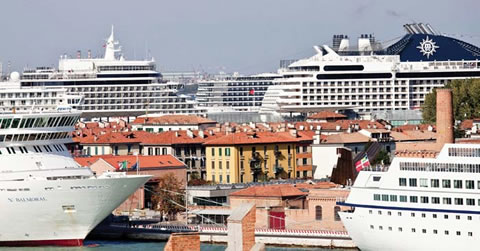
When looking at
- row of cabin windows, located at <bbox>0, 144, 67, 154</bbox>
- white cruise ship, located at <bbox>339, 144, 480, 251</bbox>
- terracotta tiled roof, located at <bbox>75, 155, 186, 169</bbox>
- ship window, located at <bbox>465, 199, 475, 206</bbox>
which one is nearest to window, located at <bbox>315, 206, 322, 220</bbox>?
white cruise ship, located at <bbox>339, 144, 480, 251</bbox>

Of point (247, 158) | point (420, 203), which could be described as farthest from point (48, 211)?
point (247, 158)

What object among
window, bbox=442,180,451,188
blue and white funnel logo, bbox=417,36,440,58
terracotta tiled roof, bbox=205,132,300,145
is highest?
blue and white funnel logo, bbox=417,36,440,58

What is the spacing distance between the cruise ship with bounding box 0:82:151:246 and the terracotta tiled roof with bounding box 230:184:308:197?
16.6 ft

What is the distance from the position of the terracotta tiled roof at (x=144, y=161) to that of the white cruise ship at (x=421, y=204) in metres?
18.5

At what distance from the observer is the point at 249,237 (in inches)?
621

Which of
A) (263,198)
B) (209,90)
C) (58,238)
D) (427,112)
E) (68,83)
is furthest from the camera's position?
(209,90)

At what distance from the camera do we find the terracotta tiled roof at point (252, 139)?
221ft

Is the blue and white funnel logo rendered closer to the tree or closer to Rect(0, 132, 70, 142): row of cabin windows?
the tree

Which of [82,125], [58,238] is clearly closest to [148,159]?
[58,238]

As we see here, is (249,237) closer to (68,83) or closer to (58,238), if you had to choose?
(58,238)

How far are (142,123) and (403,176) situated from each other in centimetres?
5299

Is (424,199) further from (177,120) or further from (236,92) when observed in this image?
(236,92)

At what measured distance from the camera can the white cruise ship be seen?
41594 millimetres

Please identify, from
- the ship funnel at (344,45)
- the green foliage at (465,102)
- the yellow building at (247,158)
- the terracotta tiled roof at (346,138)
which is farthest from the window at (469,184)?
the ship funnel at (344,45)
